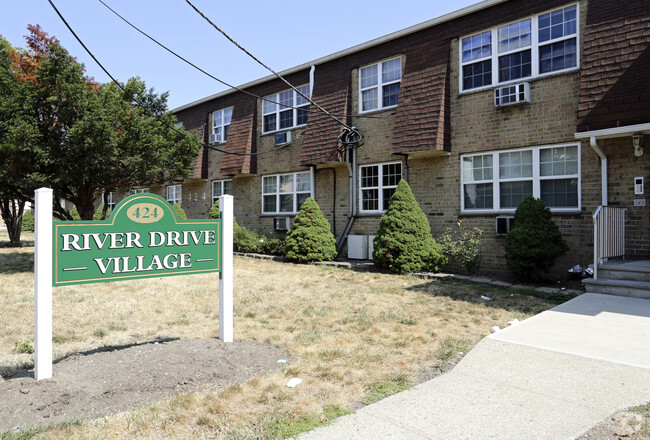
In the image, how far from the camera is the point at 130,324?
6402 millimetres

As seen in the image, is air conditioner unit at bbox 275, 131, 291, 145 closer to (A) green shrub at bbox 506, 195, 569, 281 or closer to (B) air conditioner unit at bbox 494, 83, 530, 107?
(B) air conditioner unit at bbox 494, 83, 530, 107

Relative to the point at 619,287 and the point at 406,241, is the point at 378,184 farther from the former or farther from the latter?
the point at 619,287

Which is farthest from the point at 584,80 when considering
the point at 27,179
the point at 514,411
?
the point at 27,179

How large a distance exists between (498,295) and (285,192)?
9.96 m

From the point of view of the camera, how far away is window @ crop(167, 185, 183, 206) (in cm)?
2212

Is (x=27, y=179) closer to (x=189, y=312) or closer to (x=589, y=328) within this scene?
(x=189, y=312)

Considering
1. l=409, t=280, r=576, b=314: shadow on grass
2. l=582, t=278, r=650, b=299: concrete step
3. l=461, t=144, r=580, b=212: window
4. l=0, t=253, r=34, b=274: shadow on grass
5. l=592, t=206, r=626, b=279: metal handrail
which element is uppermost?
l=461, t=144, r=580, b=212: window

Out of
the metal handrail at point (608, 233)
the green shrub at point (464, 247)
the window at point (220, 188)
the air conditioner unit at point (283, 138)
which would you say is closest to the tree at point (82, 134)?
the air conditioner unit at point (283, 138)

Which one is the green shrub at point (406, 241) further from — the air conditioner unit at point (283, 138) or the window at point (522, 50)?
the air conditioner unit at point (283, 138)

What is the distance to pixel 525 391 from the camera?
12.5ft

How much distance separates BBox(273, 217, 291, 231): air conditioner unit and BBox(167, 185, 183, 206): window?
7.78 meters

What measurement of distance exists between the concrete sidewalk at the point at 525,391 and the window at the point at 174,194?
1930 cm

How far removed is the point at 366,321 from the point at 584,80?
23.4ft

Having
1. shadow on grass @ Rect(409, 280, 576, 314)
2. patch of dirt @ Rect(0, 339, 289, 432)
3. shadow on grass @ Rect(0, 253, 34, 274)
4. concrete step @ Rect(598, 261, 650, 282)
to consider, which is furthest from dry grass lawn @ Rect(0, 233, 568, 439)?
concrete step @ Rect(598, 261, 650, 282)
